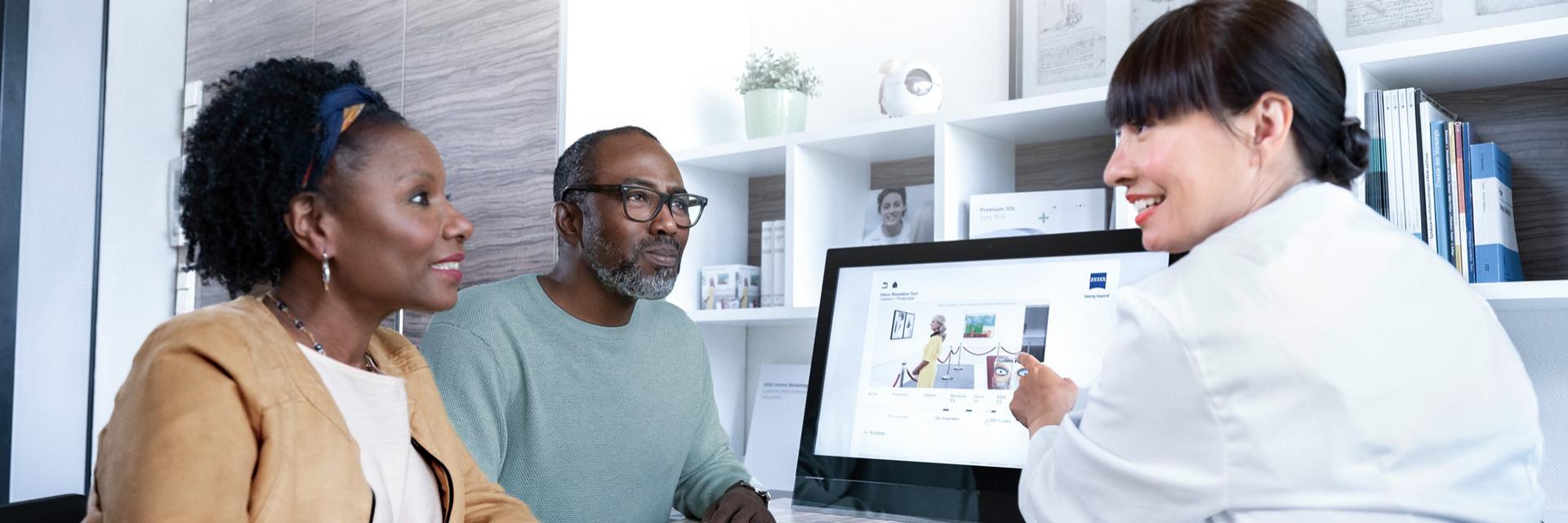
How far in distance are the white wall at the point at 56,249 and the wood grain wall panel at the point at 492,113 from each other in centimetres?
135

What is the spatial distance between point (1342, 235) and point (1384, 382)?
126 mm

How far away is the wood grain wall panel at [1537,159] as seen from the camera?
5.70 ft

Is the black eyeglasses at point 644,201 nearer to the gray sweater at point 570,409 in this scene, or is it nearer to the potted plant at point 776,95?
the gray sweater at point 570,409

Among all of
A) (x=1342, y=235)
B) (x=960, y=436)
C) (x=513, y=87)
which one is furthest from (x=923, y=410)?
(x=513, y=87)

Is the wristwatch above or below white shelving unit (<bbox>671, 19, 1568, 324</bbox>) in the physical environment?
below

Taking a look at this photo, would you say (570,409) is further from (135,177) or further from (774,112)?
(135,177)

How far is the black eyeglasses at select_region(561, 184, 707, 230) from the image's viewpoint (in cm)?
189

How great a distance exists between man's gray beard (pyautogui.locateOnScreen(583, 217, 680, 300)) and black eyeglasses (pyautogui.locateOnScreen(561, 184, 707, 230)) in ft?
0.17

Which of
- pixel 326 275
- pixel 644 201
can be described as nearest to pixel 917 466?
pixel 644 201

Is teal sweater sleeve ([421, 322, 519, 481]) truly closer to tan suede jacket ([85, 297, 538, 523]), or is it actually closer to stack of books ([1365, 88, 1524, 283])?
tan suede jacket ([85, 297, 538, 523])

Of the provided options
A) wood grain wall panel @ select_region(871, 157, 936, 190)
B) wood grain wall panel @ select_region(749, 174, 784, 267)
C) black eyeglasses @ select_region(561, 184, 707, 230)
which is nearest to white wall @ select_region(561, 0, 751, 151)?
wood grain wall panel @ select_region(749, 174, 784, 267)

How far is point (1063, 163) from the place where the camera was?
219 cm

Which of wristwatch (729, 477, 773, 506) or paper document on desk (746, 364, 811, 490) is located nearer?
wristwatch (729, 477, 773, 506)

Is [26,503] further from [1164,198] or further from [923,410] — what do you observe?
[1164,198]
